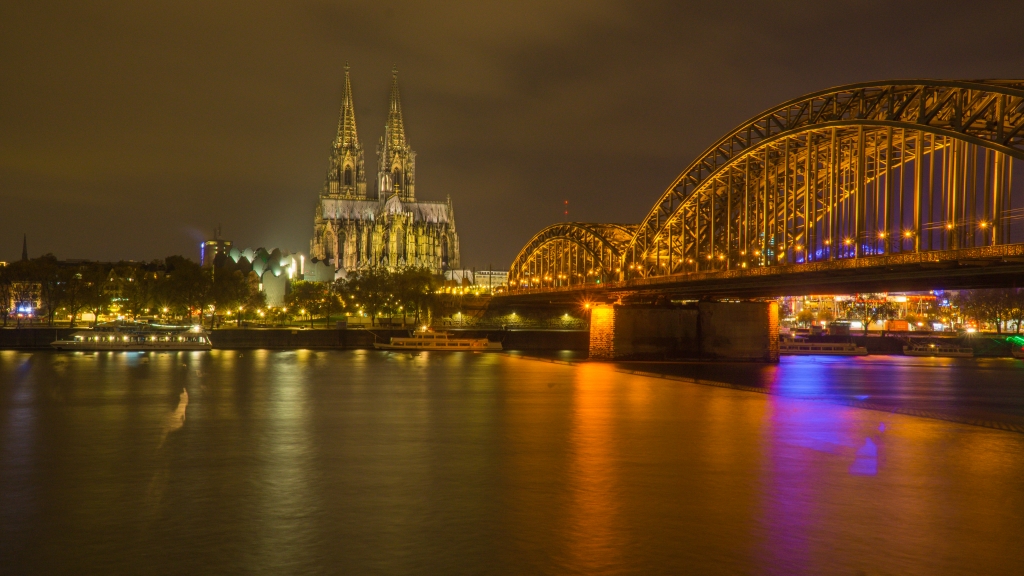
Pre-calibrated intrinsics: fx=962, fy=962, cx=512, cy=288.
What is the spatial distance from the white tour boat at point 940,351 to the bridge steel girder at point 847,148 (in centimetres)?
2600

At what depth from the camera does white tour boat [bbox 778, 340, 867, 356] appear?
86625 mm

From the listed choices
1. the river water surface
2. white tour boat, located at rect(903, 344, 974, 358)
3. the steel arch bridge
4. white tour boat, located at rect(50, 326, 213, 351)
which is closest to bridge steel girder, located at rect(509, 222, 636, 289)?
the steel arch bridge

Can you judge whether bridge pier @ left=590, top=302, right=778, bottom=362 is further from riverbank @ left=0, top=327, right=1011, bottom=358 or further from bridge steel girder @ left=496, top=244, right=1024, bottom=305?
riverbank @ left=0, top=327, right=1011, bottom=358

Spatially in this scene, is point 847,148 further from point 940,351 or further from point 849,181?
point 940,351

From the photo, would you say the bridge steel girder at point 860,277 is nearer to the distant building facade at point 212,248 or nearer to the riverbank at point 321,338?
the riverbank at point 321,338

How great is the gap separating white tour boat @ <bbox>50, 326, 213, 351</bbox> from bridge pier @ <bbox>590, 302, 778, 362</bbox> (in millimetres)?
32188

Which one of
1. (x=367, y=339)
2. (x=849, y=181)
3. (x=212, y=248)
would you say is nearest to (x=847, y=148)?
(x=849, y=181)

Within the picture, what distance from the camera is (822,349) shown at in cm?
8881

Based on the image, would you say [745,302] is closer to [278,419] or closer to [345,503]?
[278,419]

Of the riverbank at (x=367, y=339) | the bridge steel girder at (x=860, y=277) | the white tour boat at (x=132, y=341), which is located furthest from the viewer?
the riverbank at (x=367, y=339)

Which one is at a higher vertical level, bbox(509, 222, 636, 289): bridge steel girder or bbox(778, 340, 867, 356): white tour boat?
bbox(509, 222, 636, 289): bridge steel girder

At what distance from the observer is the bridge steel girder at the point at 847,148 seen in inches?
1394

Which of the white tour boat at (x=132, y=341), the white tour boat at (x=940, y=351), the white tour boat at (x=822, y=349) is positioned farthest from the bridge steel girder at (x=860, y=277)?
the white tour boat at (x=132, y=341)

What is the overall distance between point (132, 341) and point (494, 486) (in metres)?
63.4
